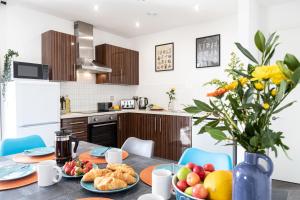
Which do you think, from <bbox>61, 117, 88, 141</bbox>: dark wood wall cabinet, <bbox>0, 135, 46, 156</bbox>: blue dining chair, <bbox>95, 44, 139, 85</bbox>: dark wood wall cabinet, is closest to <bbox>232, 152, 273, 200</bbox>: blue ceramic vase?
<bbox>0, 135, 46, 156</bbox>: blue dining chair

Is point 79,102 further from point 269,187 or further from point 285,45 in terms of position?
point 269,187

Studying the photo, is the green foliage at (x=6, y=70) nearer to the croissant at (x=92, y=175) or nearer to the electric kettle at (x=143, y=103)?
the croissant at (x=92, y=175)

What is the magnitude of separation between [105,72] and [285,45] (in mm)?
3061

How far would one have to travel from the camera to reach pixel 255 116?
56 centimetres

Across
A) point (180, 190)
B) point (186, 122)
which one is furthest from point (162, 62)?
point (180, 190)

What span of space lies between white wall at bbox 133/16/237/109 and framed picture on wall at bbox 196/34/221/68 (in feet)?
0.24

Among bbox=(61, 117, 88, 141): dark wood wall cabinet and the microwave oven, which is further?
bbox=(61, 117, 88, 141): dark wood wall cabinet

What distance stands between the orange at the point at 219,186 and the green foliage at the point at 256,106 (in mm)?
143

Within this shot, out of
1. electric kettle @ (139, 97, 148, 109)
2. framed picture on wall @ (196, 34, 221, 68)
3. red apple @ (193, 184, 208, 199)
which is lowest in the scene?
red apple @ (193, 184, 208, 199)

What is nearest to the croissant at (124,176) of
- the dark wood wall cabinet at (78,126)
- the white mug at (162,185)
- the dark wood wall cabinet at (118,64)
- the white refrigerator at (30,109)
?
the white mug at (162,185)

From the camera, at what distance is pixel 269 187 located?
58 centimetres

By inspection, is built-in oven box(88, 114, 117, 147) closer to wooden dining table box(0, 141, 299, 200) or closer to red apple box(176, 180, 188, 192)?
wooden dining table box(0, 141, 299, 200)

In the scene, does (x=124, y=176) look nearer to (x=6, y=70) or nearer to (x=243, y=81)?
(x=243, y=81)

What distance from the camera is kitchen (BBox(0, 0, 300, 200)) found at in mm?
2805
